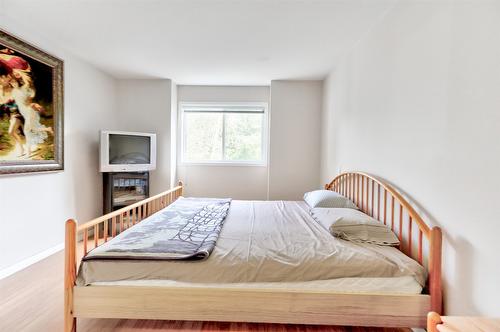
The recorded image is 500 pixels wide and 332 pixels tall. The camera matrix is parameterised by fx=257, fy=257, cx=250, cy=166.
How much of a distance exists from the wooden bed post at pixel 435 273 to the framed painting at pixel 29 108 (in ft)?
10.7

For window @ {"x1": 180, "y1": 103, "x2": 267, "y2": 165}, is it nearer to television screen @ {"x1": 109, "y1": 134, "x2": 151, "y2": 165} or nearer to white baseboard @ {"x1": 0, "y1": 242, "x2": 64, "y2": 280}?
television screen @ {"x1": 109, "y1": 134, "x2": 151, "y2": 165}

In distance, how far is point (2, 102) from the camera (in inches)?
87.8

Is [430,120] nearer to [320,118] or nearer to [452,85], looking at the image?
[452,85]

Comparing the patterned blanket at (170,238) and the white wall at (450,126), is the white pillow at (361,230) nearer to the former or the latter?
the white wall at (450,126)

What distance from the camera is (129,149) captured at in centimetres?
362

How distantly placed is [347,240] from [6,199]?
2.91 meters

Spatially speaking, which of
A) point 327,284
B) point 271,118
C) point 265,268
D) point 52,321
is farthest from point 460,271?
point 271,118

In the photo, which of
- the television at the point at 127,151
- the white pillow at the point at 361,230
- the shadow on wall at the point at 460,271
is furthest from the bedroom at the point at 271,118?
the television at the point at 127,151

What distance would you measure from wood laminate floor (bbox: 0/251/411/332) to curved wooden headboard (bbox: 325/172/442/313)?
484mm

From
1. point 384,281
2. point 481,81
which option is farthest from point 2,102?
point 481,81

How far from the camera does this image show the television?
11.1 ft

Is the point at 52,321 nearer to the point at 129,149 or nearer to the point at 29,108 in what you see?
the point at 29,108

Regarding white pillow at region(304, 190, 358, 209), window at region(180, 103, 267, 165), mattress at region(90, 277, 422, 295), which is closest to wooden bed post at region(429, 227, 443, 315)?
mattress at region(90, 277, 422, 295)

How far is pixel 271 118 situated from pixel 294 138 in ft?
1.56
